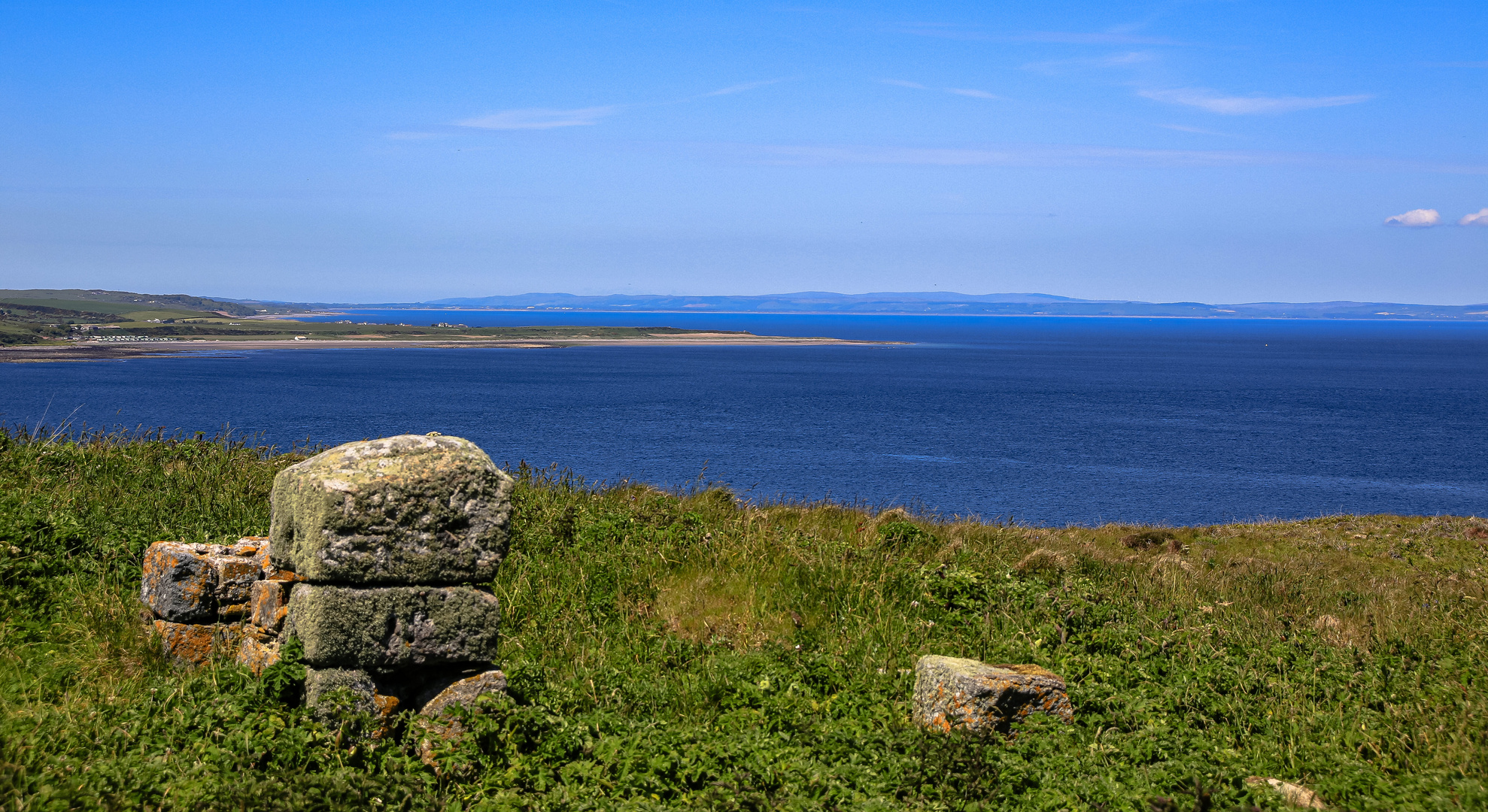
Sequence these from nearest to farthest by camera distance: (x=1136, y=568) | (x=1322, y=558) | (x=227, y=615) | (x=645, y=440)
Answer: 1. (x=227, y=615)
2. (x=1136, y=568)
3. (x=1322, y=558)
4. (x=645, y=440)

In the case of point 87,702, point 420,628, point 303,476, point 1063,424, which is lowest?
point 1063,424

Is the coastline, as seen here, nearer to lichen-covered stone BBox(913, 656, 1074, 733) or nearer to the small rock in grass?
lichen-covered stone BBox(913, 656, 1074, 733)

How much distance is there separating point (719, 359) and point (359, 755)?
141m

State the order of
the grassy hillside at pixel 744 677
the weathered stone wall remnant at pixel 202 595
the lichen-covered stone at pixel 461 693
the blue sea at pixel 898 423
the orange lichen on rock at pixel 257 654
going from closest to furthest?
the grassy hillside at pixel 744 677 → the lichen-covered stone at pixel 461 693 → the orange lichen on rock at pixel 257 654 → the weathered stone wall remnant at pixel 202 595 → the blue sea at pixel 898 423

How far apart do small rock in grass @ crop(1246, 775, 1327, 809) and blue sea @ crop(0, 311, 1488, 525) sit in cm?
751

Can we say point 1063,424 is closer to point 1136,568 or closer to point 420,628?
point 1136,568

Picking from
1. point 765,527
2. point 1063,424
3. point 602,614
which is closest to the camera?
point 602,614

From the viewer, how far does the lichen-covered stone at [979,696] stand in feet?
21.6

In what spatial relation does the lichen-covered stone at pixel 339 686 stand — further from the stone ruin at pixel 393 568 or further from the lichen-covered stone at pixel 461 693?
the lichen-covered stone at pixel 461 693

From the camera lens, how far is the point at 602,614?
28.9ft

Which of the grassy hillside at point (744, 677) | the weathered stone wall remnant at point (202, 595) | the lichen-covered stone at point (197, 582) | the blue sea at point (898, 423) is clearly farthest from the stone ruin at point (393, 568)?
A: the blue sea at point (898, 423)

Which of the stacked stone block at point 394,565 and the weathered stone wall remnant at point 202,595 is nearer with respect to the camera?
the stacked stone block at point 394,565

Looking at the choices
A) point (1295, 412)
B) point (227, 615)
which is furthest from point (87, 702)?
point (1295, 412)

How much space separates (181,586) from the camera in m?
7.21
